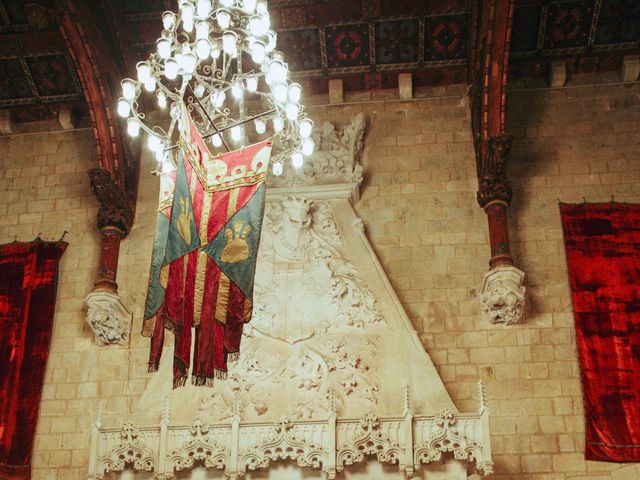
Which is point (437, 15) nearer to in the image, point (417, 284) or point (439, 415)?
point (417, 284)

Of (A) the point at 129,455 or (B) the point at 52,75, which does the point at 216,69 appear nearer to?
(A) the point at 129,455

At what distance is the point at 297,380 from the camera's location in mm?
9531

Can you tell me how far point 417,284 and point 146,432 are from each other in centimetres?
364

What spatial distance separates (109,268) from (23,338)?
131cm

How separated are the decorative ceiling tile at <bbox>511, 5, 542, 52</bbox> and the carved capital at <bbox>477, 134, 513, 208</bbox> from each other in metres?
1.59

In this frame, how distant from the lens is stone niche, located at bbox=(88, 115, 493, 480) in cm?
862

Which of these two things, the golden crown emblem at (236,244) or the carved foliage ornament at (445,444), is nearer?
the golden crown emblem at (236,244)

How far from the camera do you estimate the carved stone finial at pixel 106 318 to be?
1054 centimetres

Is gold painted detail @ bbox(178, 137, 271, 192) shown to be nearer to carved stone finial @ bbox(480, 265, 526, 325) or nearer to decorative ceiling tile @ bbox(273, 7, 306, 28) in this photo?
carved stone finial @ bbox(480, 265, 526, 325)

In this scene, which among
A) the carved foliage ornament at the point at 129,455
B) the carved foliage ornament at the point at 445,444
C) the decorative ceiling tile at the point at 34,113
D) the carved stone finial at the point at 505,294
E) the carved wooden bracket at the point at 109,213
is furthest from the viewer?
the decorative ceiling tile at the point at 34,113

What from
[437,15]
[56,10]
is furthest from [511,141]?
[56,10]

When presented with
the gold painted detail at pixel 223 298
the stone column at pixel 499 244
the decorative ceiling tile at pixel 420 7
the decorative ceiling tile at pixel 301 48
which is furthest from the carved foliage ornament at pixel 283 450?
the decorative ceiling tile at pixel 420 7

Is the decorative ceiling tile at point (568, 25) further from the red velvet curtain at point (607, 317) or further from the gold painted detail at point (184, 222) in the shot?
the gold painted detail at point (184, 222)

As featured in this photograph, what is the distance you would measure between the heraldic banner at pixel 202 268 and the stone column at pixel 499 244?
3.69 metres
